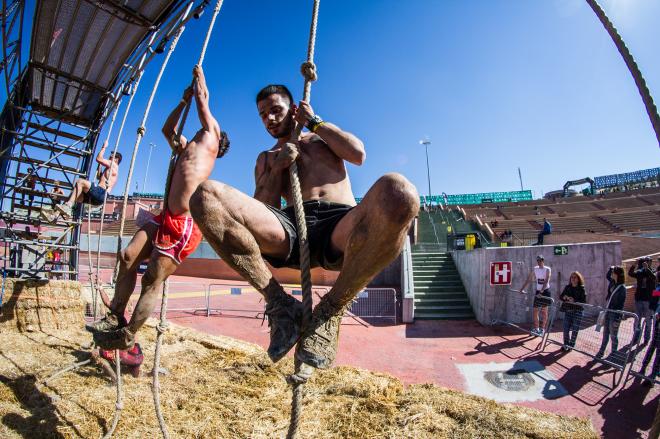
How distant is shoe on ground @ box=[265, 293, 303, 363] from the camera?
61.5 inches

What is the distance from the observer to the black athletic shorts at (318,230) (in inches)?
82.4

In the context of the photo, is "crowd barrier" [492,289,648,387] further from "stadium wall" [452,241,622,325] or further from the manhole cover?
the manhole cover

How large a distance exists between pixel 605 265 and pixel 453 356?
22.4 ft

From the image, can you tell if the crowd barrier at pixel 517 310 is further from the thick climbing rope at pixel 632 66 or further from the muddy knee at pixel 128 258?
the muddy knee at pixel 128 258

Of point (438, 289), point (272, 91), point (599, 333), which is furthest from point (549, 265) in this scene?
point (272, 91)

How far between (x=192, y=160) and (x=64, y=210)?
5368 millimetres

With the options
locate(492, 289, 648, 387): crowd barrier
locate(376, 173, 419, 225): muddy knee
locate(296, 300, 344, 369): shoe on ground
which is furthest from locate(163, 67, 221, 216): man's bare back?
locate(492, 289, 648, 387): crowd barrier

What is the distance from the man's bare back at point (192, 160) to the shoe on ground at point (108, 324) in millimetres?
1084

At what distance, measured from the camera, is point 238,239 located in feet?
5.73

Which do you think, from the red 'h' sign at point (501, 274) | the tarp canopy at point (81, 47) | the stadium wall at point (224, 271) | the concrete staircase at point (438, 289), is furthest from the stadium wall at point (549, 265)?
the tarp canopy at point (81, 47)

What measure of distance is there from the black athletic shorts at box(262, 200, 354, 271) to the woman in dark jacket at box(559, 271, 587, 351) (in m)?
6.75

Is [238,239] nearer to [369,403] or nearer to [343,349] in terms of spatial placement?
[369,403]

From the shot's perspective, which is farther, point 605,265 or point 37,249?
point 605,265

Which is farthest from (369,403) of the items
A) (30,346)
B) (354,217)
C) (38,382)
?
(30,346)
